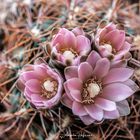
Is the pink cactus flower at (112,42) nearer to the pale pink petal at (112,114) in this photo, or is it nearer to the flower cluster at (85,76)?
the flower cluster at (85,76)

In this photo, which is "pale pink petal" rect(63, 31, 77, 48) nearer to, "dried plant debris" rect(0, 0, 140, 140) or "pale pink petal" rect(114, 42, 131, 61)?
"dried plant debris" rect(0, 0, 140, 140)

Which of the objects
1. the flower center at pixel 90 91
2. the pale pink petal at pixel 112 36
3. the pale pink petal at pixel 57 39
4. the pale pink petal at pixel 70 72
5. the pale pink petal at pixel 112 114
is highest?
the pale pink petal at pixel 57 39

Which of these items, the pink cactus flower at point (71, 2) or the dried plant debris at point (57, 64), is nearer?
the dried plant debris at point (57, 64)

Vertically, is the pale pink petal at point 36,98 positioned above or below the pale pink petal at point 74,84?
below

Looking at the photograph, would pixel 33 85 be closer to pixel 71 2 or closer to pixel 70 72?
pixel 70 72

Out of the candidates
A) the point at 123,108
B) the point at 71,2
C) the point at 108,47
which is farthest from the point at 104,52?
the point at 71,2

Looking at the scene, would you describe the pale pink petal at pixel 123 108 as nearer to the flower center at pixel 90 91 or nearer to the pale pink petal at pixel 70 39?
the flower center at pixel 90 91

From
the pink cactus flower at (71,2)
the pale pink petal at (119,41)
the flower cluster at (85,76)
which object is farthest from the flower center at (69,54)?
the pink cactus flower at (71,2)
